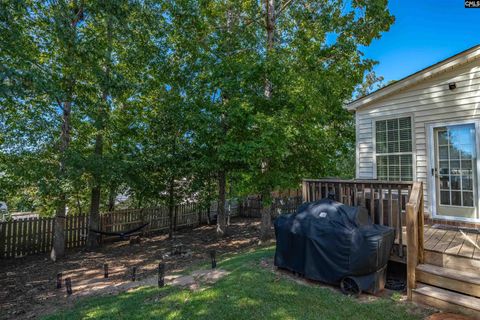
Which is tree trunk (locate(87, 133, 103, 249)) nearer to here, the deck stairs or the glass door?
the deck stairs

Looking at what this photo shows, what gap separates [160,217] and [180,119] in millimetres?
4750

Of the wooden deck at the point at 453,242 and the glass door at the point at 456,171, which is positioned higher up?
the glass door at the point at 456,171

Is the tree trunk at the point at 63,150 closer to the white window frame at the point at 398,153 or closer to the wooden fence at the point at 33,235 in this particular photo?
the wooden fence at the point at 33,235

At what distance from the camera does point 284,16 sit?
10938 mm

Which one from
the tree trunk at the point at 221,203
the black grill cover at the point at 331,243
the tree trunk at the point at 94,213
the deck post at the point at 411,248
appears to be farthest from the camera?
the tree trunk at the point at 221,203

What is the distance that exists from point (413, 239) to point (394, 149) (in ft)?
10.3

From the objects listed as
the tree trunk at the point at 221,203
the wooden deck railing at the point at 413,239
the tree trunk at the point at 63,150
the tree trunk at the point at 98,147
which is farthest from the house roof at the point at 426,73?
the tree trunk at the point at 63,150

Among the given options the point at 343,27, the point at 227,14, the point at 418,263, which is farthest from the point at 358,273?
the point at 227,14

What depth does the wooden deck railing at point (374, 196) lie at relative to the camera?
4.02 meters

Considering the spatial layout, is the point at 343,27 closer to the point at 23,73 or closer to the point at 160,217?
the point at 23,73

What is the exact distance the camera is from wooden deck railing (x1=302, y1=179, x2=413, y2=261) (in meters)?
4.02

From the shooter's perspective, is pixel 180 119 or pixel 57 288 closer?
pixel 57 288

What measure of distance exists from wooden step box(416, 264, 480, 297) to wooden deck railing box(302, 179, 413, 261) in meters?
0.44

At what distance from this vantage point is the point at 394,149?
20.1 feet
